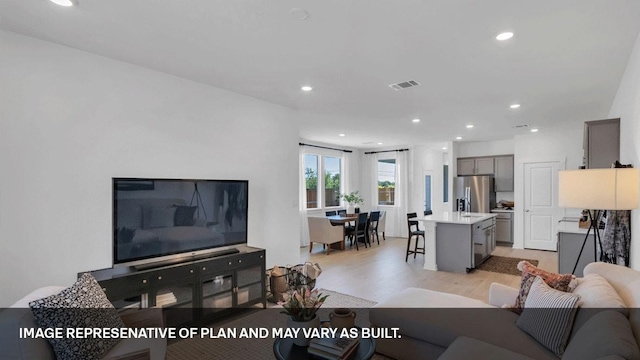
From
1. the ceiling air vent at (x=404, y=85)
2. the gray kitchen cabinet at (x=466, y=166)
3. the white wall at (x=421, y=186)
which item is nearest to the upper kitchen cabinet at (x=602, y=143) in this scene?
the ceiling air vent at (x=404, y=85)

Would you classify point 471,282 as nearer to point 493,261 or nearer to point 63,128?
point 493,261

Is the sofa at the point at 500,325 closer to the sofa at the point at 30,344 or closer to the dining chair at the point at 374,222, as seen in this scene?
the sofa at the point at 30,344

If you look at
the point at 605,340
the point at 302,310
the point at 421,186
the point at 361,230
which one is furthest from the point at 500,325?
the point at 421,186

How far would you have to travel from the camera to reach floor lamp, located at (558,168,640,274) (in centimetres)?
233

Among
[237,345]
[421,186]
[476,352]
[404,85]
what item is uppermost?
[404,85]

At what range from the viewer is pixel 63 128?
8.77ft

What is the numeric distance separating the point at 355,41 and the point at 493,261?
5162 millimetres

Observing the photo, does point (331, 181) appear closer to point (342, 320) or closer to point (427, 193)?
point (427, 193)

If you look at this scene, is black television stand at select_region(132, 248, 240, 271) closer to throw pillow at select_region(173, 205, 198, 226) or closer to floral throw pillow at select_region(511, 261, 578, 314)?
throw pillow at select_region(173, 205, 198, 226)

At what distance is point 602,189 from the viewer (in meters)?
2.40

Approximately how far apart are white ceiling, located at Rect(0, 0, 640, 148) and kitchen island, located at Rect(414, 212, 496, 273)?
2.01 metres

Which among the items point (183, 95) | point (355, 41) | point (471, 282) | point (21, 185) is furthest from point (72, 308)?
point (471, 282)

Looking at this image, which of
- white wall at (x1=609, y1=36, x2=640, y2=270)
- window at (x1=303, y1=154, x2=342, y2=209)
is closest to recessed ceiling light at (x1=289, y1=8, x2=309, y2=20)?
white wall at (x1=609, y1=36, x2=640, y2=270)

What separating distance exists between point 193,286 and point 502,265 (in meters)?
5.13
